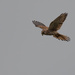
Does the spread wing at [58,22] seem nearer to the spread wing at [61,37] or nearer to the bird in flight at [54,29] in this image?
the bird in flight at [54,29]

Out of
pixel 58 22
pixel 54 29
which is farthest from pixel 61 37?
pixel 58 22

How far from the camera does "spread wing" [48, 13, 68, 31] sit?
12.0 meters

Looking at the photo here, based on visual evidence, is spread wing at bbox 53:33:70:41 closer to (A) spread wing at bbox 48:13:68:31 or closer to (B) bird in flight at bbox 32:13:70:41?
(B) bird in flight at bbox 32:13:70:41

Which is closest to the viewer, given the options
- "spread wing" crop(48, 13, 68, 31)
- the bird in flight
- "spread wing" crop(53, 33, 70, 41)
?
"spread wing" crop(48, 13, 68, 31)

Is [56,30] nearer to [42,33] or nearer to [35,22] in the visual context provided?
[42,33]

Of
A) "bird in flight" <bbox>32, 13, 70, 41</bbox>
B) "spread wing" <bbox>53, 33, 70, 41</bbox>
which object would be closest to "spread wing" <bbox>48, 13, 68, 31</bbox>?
"bird in flight" <bbox>32, 13, 70, 41</bbox>

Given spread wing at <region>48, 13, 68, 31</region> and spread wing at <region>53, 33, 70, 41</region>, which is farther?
spread wing at <region>53, 33, 70, 41</region>

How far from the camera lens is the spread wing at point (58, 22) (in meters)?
12.0

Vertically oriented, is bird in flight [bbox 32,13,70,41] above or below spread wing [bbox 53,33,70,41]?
above

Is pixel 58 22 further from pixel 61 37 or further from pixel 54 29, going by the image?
pixel 61 37

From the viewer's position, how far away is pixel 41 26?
47.3 feet

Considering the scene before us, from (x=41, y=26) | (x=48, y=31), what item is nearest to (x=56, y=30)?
(x=48, y=31)

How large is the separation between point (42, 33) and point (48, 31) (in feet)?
1.23

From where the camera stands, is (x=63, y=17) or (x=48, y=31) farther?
(x=48, y=31)
